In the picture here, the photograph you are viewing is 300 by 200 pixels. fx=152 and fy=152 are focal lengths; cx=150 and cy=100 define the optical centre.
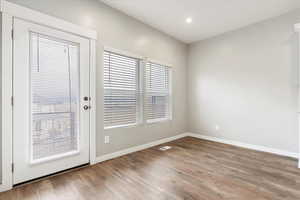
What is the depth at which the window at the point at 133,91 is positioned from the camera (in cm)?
276

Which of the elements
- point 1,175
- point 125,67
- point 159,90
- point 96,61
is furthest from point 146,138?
point 1,175

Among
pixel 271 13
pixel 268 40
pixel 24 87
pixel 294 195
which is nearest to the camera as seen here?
pixel 294 195

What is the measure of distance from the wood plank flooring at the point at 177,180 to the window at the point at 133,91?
77 centimetres

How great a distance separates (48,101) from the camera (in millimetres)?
2072

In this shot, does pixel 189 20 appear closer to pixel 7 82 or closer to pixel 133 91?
pixel 133 91

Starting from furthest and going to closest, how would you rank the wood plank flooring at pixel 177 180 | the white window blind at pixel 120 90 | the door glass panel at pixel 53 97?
the white window blind at pixel 120 90
the door glass panel at pixel 53 97
the wood plank flooring at pixel 177 180

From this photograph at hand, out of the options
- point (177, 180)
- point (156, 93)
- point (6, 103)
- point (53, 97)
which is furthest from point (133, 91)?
point (6, 103)

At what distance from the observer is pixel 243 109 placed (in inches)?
136

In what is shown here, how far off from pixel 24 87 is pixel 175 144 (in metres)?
3.06

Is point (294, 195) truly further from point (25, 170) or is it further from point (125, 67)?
point (25, 170)

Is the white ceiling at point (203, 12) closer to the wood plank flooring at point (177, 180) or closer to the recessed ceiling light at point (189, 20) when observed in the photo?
the recessed ceiling light at point (189, 20)

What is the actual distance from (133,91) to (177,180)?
1.81 m

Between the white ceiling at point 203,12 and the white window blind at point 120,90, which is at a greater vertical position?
the white ceiling at point 203,12

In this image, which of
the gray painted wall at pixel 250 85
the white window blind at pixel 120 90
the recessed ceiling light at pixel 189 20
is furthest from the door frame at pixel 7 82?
the gray painted wall at pixel 250 85
